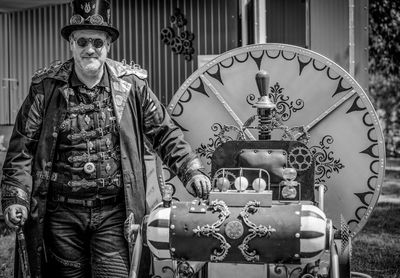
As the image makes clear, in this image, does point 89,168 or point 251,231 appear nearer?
point 251,231

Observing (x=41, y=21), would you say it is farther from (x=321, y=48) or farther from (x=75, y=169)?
(x=75, y=169)

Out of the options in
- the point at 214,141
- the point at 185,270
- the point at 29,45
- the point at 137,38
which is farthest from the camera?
the point at 29,45

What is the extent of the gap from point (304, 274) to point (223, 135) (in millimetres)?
1333

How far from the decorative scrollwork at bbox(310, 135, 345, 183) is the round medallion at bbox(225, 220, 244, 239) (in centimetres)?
157

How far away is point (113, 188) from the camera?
11.6 ft

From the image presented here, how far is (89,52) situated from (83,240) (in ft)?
3.24

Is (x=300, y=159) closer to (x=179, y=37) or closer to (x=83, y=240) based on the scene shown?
(x=83, y=240)

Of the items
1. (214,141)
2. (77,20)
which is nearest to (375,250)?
(214,141)

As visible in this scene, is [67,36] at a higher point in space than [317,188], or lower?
higher

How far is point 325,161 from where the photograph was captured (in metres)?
4.45

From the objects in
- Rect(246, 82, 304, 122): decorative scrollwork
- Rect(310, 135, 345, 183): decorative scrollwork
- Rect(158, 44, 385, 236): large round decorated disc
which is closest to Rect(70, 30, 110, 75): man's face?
Rect(158, 44, 385, 236): large round decorated disc

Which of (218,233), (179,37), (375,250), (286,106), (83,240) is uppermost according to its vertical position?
(179,37)

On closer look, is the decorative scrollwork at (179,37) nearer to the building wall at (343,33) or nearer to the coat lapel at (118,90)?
the building wall at (343,33)

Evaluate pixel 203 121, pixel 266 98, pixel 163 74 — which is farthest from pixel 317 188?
pixel 163 74
